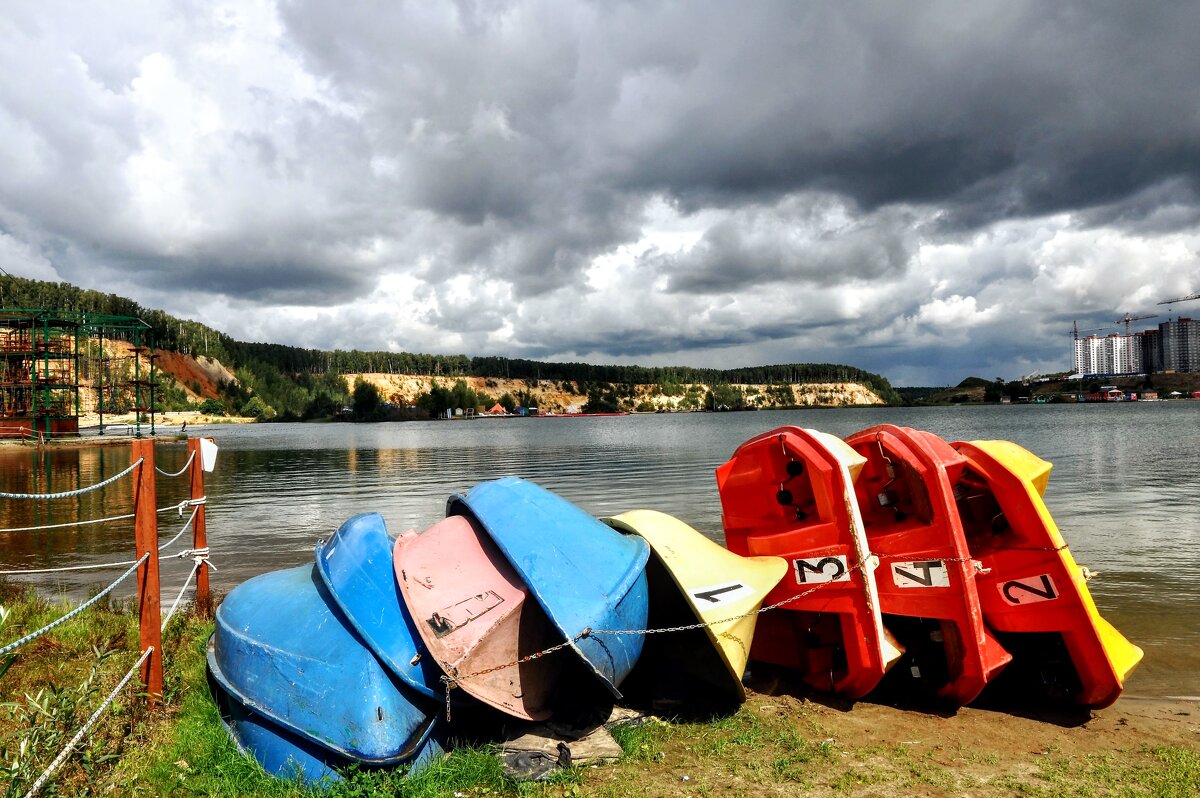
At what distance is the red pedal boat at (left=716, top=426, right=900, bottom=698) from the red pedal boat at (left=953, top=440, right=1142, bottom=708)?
1.02 meters

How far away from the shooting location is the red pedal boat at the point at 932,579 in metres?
5.91

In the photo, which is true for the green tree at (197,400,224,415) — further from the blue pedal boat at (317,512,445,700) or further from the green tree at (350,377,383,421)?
the blue pedal boat at (317,512,445,700)

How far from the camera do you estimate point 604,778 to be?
16.0 feet

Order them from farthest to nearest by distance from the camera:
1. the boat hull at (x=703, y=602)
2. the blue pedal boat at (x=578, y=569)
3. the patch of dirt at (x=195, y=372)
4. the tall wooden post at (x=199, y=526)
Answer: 1. the patch of dirt at (x=195, y=372)
2. the tall wooden post at (x=199, y=526)
3. the boat hull at (x=703, y=602)
4. the blue pedal boat at (x=578, y=569)

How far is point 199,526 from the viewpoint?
7.53 metres

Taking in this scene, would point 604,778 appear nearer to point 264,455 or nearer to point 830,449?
point 830,449

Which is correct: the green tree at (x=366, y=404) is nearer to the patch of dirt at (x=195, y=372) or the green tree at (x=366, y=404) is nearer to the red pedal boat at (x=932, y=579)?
the patch of dirt at (x=195, y=372)

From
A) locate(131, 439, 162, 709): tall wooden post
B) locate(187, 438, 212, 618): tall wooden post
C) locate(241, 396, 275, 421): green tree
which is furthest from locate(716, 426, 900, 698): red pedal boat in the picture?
locate(241, 396, 275, 421): green tree

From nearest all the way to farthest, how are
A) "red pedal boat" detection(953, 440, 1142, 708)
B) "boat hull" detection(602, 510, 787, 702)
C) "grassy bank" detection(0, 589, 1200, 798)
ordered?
"grassy bank" detection(0, 589, 1200, 798), "boat hull" detection(602, 510, 787, 702), "red pedal boat" detection(953, 440, 1142, 708)

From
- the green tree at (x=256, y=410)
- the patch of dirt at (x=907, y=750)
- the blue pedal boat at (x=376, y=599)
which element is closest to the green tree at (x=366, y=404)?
the green tree at (x=256, y=410)

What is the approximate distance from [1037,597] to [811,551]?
1.83 meters

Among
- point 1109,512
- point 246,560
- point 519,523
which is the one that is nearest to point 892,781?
point 519,523

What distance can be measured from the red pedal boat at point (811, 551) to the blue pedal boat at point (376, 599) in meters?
3.18

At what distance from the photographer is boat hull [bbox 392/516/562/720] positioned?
4801 mm
